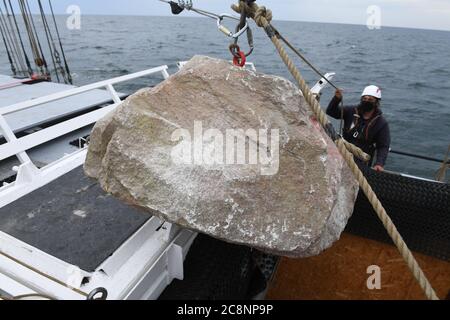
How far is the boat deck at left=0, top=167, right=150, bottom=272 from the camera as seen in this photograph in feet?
7.38

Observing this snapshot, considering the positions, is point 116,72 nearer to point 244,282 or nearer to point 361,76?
point 361,76

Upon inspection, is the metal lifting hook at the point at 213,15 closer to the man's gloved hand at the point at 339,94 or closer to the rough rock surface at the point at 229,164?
the rough rock surface at the point at 229,164

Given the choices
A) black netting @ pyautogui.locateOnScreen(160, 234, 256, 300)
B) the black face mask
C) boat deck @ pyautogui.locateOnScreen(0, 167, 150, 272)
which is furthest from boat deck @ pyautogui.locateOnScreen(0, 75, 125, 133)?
the black face mask

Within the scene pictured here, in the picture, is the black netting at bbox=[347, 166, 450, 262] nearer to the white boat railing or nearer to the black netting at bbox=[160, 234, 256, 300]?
the black netting at bbox=[160, 234, 256, 300]

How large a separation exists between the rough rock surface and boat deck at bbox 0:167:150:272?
0.49 metres

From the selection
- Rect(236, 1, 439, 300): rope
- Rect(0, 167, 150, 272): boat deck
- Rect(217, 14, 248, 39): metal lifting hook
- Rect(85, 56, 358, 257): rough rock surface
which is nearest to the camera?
Rect(236, 1, 439, 300): rope

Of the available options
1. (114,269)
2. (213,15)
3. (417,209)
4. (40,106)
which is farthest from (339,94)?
(40,106)

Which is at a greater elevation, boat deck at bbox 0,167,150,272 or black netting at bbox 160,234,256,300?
boat deck at bbox 0,167,150,272

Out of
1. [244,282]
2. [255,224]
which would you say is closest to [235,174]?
[255,224]

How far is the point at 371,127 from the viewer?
4230mm

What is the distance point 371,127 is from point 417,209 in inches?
65.8

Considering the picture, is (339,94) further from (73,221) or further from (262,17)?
(73,221)

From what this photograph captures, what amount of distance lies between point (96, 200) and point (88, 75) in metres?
19.9

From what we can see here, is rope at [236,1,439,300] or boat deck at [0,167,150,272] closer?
rope at [236,1,439,300]
